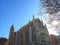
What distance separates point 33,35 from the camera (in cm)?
2416

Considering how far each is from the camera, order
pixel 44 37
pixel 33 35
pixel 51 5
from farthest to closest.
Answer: pixel 44 37
pixel 33 35
pixel 51 5

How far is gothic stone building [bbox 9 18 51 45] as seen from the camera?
23.7 m

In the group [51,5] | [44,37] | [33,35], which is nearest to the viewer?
[51,5]

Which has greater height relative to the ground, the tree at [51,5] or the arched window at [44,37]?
the tree at [51,5]

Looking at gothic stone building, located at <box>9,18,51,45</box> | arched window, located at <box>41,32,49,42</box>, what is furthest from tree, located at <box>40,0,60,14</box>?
arched window, located at <box>41,32,49,42</box>

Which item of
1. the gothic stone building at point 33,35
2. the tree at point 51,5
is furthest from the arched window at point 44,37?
the tree at point 51,5

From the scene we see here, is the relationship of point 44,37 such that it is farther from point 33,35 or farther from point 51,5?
point 51,5

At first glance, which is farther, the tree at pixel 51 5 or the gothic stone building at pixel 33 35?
the gothic stone building at pixel 33 35

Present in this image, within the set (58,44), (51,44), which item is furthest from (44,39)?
(58,44)

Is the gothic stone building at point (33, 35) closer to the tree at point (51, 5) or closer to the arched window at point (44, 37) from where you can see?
the arched window at point (44, 37)

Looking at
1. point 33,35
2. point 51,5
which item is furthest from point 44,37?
point 51,5

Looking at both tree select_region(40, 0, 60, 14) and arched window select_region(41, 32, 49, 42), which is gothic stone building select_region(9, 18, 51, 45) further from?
tree select_region(40, 0, 60, 14)

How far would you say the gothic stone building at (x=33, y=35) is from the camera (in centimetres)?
2366

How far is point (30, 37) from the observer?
2381 centimetres
